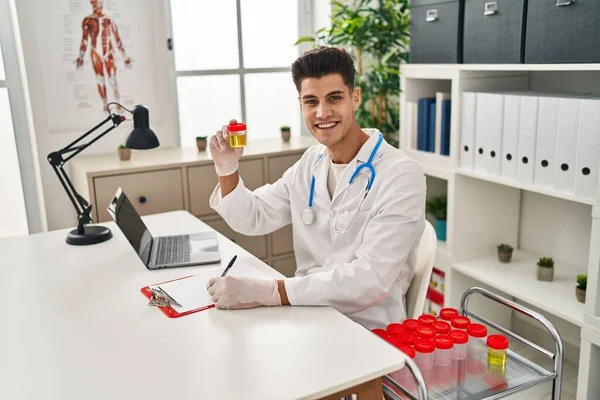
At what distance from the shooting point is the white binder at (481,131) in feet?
8.13

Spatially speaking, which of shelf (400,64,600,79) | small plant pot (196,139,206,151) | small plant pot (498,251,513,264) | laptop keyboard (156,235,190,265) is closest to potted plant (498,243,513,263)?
small plant pot (498,251,513,264)

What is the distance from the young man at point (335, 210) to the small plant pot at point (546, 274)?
92 centimetres

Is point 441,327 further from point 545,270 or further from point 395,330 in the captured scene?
point 545,270

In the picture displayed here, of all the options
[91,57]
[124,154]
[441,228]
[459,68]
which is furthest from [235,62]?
[441,228]

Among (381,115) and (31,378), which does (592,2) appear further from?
(31,378)

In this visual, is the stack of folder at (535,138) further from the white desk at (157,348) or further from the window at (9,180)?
the window at (9,180)

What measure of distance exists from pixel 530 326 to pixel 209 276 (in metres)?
1.94

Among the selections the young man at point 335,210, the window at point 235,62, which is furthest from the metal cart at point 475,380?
the window at point 235,62

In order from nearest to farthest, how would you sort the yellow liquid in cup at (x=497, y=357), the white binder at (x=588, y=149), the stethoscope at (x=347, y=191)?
the yellow liquid in cup at (x=497, y=357) < the stethoscope at (x=347, y=191) < the white binder at (x=588, y=149)

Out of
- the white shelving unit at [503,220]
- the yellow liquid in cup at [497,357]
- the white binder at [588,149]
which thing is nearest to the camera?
the yellow liquid in cup at [497,357]

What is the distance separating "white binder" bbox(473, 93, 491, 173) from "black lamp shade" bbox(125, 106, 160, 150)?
1.42m

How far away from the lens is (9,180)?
3.05 metres

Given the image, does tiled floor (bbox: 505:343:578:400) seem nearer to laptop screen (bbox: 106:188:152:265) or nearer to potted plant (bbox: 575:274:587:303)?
potted plant (bbox: 575:274:587:303)

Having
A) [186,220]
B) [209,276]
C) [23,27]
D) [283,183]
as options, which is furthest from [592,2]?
[23,27]
